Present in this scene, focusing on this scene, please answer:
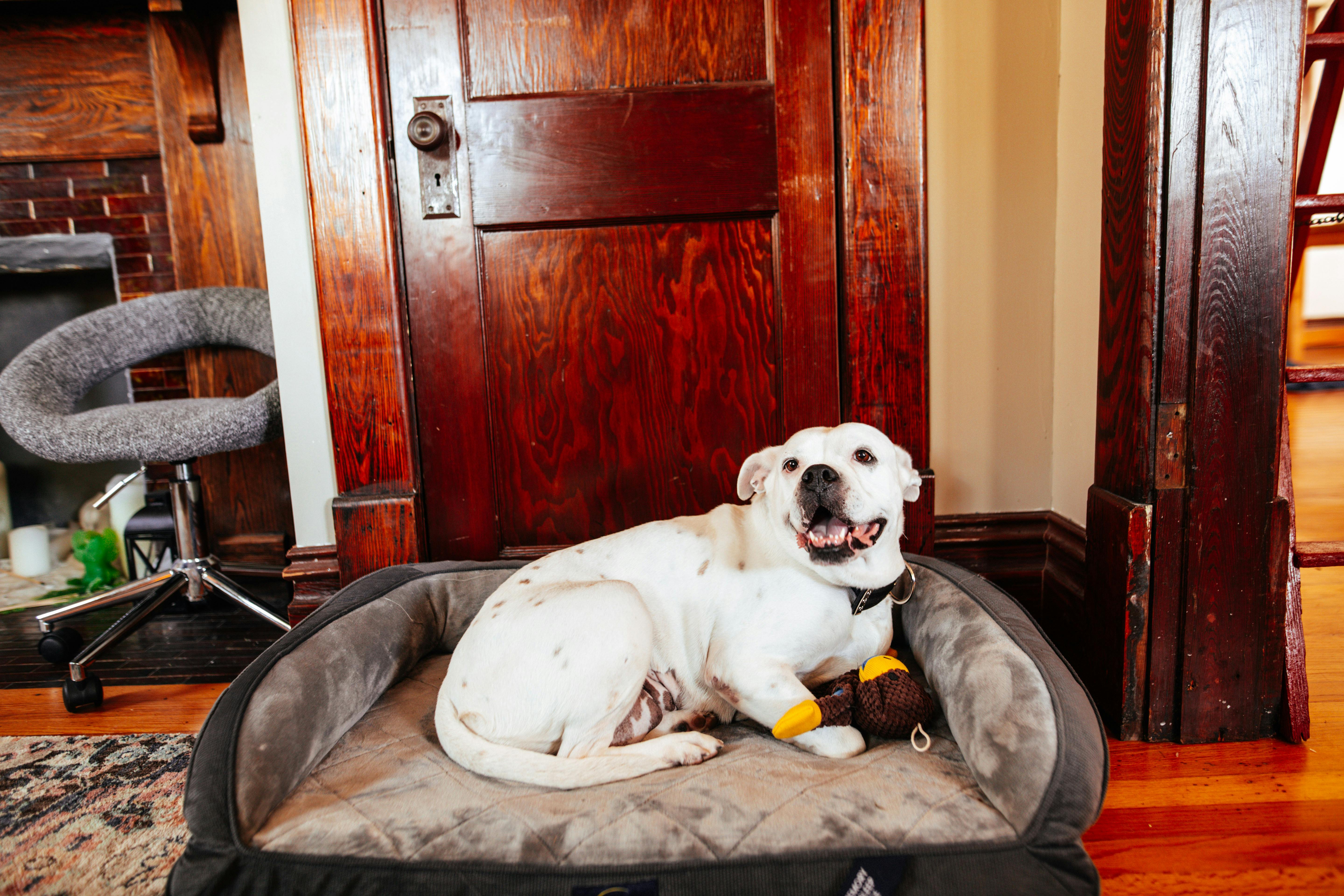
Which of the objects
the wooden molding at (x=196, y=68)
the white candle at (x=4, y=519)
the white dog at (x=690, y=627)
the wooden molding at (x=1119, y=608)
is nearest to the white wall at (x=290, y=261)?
the white dog at (x=690, y=627)

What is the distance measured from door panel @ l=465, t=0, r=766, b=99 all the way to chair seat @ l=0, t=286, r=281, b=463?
1.13m

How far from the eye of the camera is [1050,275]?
6.23ft

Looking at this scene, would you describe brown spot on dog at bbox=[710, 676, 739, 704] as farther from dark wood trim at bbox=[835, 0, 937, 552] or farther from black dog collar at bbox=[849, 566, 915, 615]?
dark wood trim at bbox=[835, 0, 937, 552]

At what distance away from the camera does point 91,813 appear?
1.38 metres

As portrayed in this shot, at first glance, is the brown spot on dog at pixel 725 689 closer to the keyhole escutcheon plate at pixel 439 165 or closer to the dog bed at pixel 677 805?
the dog bed at pixel 677 805

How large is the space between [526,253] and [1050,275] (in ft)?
4.35

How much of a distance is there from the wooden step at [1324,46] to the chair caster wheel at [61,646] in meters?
3.07

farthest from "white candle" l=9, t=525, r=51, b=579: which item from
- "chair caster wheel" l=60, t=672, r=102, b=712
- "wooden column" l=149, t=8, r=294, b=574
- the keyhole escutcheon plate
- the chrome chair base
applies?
the keyhole escutcheon plate

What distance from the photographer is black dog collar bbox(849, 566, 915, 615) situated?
1396 mm

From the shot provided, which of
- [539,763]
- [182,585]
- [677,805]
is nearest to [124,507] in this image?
[182,585]

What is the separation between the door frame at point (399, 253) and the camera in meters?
1.79

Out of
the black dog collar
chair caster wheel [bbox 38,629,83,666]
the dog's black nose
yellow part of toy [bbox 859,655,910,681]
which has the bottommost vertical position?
chair caster wheel [bbox 38,629,83,666]

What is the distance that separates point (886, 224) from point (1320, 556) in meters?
1.12

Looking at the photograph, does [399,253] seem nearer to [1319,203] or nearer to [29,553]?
[1319,203]
